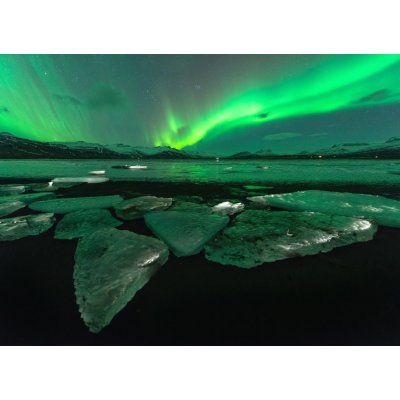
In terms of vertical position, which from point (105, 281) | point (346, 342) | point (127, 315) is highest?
point (105, 281)

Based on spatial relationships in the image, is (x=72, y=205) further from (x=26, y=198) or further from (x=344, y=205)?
(x=344, y=205)

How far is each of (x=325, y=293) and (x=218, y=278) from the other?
1.36 m

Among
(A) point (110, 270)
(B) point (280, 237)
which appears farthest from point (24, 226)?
(B) point (280, 237)

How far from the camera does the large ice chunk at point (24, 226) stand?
11.6 feet

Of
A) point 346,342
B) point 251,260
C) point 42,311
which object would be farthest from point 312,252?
point 42,311

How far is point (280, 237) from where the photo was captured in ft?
10.2

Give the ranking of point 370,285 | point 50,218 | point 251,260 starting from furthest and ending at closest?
point 50,218
point 251,260
point 370,285

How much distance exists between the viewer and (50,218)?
431cm

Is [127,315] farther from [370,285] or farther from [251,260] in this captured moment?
[370,285]

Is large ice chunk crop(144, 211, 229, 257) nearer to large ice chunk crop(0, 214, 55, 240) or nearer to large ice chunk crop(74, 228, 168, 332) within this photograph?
large ice chunk crop(74, 228, 168, 332)

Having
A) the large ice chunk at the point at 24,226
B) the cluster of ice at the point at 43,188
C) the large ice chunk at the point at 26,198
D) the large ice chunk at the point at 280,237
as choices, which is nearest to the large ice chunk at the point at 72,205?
the large ice chunk at the point at 26,198

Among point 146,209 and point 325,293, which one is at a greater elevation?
point 146,209

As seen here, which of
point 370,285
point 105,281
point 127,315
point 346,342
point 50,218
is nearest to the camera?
point 346,342

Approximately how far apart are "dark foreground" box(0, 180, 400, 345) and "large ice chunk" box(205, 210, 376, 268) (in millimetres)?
154
